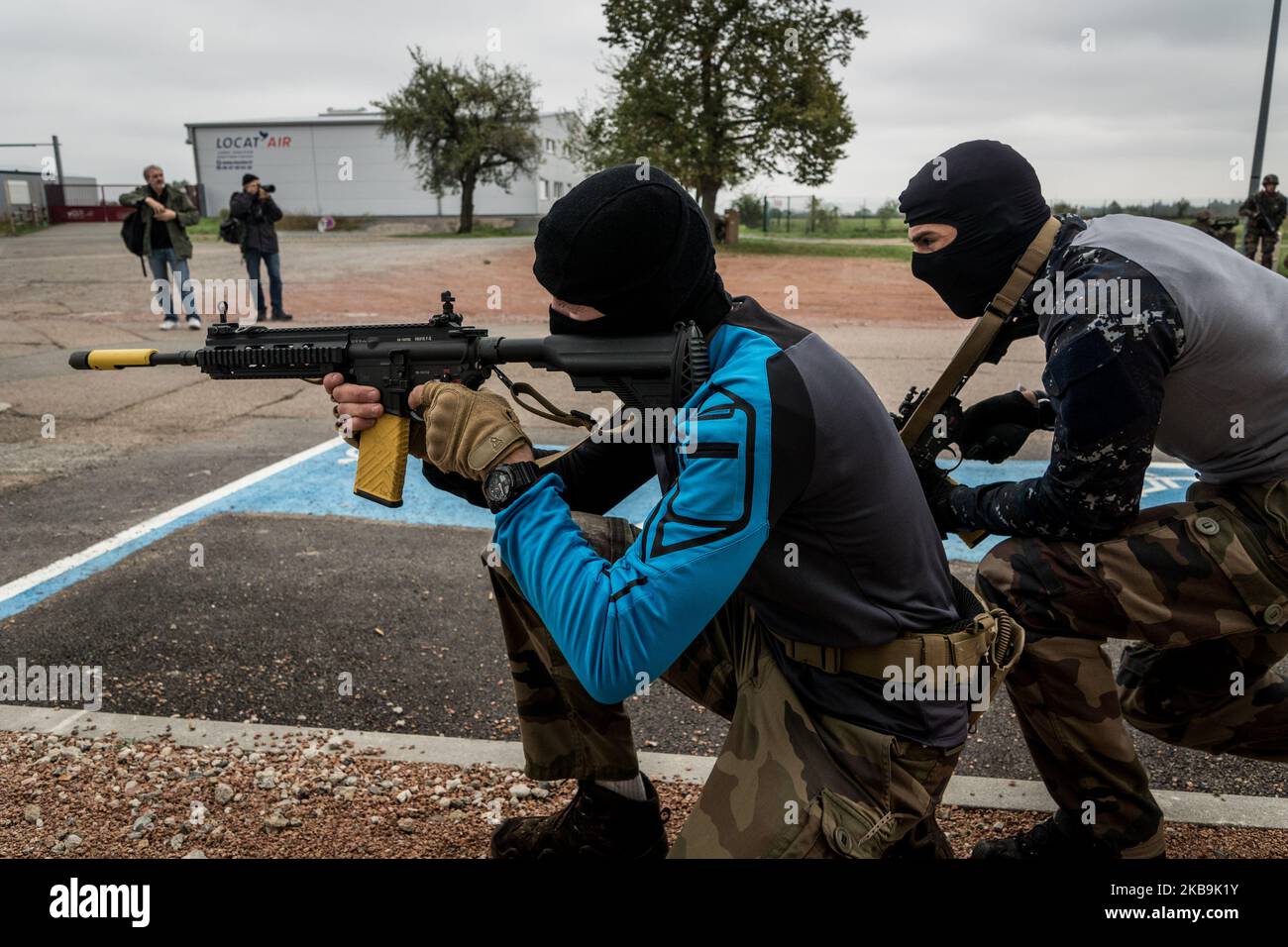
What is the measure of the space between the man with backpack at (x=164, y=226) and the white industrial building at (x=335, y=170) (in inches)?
1576

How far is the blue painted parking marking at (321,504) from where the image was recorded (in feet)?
15.2

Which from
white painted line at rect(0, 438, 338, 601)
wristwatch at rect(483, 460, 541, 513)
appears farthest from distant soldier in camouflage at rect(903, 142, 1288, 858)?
white painted line at rect(0, 438, 338, 601)

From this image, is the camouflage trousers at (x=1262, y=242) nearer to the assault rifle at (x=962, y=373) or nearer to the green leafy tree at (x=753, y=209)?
the assault rifle at (x=962, y=373)

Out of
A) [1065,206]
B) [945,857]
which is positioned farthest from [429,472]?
[1065,206]

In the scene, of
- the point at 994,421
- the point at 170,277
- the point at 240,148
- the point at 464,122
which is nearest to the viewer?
the point at 994,421

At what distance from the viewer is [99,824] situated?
8.91ft

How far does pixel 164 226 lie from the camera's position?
12.3 metres

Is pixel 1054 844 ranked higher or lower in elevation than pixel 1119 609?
lower

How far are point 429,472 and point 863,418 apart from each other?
1.36 m

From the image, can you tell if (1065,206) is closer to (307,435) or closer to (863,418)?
(307,435)

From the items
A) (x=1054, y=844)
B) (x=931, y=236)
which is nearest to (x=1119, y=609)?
(x=1054, y=844)

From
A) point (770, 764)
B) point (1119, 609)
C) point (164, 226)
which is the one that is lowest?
point (770, 764)

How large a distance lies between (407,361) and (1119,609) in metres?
1.93

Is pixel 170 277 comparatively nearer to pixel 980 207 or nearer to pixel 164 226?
pixel 164 226
